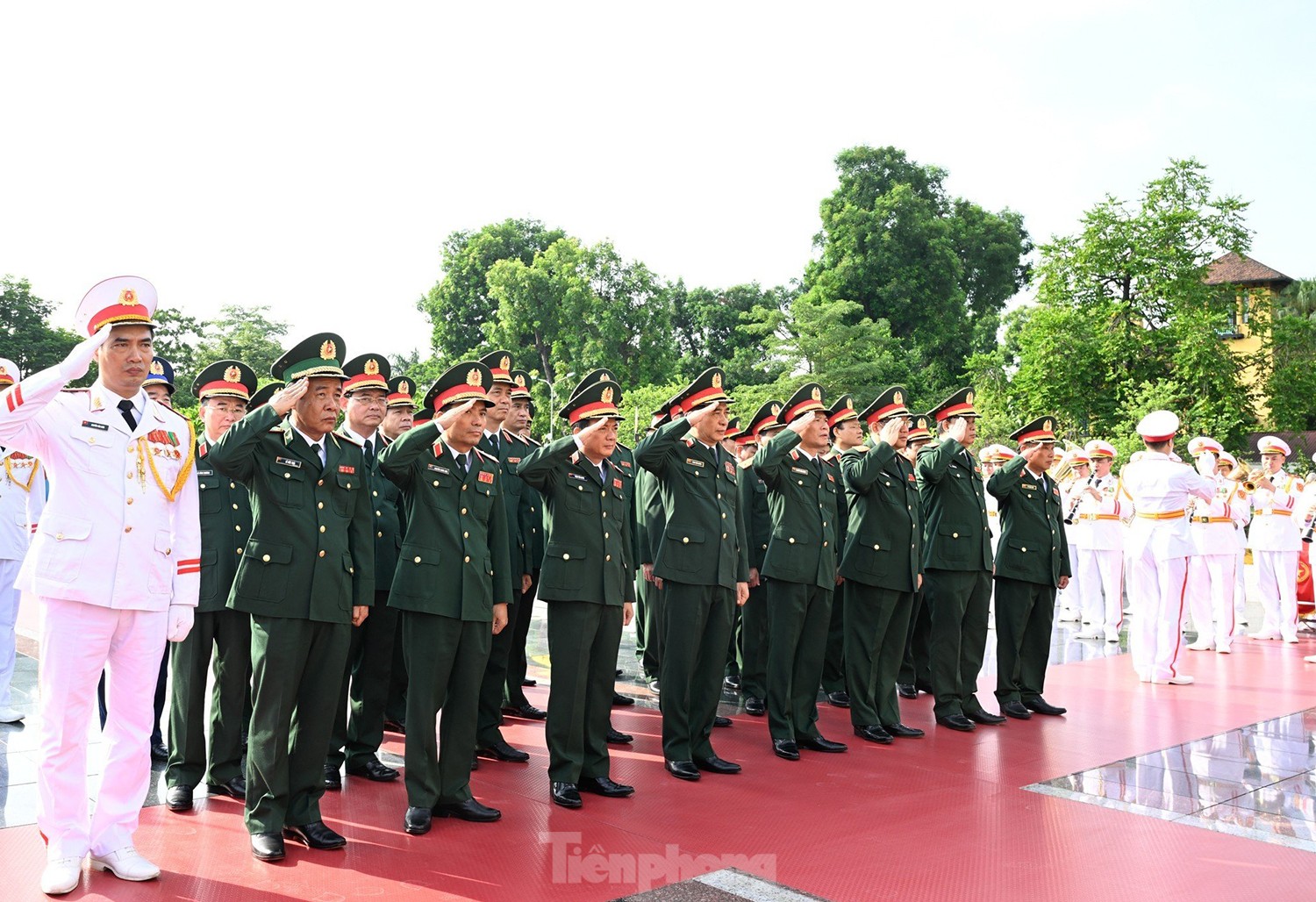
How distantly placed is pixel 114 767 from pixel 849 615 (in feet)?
13.8

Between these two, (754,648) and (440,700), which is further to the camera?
(754,648)

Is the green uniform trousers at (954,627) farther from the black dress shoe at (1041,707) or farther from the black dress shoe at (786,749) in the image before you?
the black dress shoe at (786,749)

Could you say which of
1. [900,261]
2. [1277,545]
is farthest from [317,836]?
[900,261]

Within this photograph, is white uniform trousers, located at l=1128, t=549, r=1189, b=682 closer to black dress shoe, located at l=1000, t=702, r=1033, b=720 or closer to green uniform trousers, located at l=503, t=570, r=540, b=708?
black dress shoe, located at l=1000, t=702, r=1033, b=720

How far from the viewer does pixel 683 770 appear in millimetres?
5543

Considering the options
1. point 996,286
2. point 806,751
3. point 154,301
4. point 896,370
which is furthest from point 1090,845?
point 996,286

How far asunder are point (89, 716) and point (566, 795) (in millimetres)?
2004

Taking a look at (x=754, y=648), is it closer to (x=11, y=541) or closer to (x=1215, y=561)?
(x=11, y=541)

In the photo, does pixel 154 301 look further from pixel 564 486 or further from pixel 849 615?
pixel 849 615

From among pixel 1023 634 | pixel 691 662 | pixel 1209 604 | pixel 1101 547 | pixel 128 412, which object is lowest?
pixel 1209 604

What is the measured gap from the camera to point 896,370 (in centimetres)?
3275

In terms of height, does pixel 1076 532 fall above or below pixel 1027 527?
below

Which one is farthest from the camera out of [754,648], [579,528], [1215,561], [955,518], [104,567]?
[1215,561]

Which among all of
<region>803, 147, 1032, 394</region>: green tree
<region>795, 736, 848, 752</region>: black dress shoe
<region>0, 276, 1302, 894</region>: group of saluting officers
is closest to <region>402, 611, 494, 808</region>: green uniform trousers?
<region>0, 276, 1302, 894</region>: group of saluting officers
